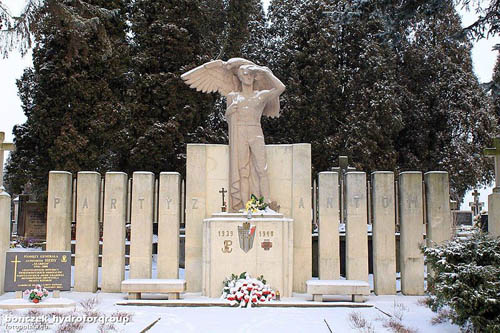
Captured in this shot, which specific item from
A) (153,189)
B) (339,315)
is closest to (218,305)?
(339,315)

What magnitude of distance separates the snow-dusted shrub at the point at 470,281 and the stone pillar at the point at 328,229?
13.3 ft

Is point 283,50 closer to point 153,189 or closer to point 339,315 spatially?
point 153,189

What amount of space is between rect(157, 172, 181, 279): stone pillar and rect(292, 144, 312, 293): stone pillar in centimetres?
258

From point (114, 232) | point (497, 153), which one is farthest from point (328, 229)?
point (114, 232)

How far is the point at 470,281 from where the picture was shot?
6.83 m

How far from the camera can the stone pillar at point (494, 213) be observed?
35.5 ft

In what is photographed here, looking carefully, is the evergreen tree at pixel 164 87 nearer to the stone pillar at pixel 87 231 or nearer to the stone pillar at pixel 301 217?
the stone pillar at pixel 87 231

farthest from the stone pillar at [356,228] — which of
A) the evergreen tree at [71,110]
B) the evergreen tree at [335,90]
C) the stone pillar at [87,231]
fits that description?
the evergreen tree at [71,110]

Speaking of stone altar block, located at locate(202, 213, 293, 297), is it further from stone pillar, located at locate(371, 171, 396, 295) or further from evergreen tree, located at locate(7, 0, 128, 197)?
evergreen tree, located at locate(7, 0, 128, 197)

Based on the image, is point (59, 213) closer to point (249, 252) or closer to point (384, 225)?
point (249, 252)

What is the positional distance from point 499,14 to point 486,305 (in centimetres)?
710

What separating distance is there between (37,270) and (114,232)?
2.21m

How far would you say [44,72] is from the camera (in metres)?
19.8

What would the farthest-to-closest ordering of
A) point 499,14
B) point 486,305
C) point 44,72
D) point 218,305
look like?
point 44,72
point 499,14
point 218,305
point 486,305
